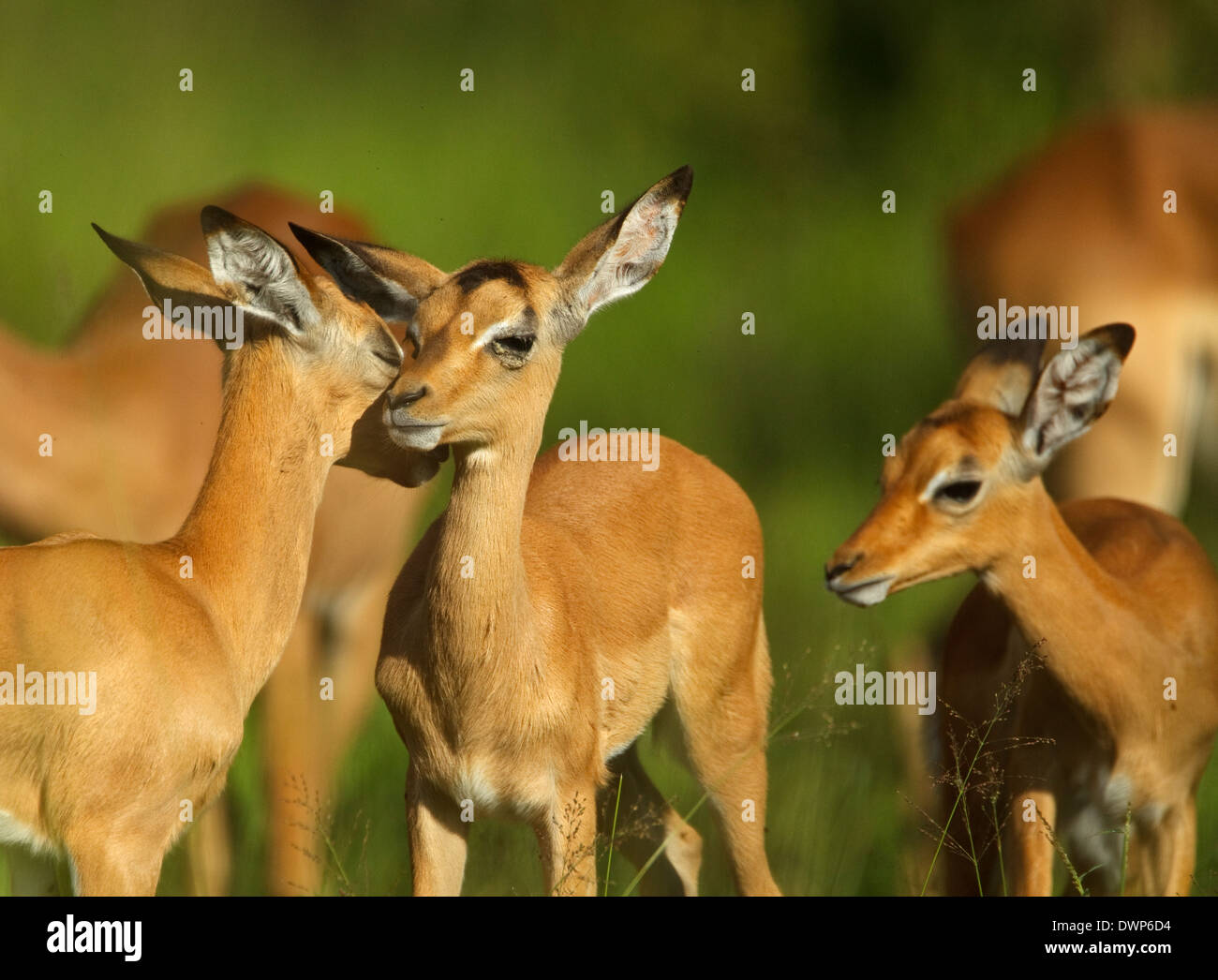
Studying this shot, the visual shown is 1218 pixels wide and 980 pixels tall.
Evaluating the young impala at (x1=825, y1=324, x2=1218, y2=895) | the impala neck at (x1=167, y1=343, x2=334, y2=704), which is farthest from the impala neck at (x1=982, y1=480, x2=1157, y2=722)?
the impala neck at (x1=167, y1=343, x2=334, y2=704)

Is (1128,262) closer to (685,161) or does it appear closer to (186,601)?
(685,161)

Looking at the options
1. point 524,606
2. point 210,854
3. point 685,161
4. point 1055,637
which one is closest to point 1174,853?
point 1055,637

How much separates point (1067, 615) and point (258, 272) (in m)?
2.27

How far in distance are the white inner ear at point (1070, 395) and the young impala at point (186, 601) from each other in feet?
5.47

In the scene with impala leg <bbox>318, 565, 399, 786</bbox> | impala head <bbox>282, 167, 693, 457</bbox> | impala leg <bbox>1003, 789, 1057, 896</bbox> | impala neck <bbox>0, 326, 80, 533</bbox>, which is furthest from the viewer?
impala leg <bbox>318, 565, 399, 786</bbox>

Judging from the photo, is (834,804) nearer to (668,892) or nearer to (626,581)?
(668,892)

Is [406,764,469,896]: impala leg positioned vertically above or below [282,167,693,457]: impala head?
below

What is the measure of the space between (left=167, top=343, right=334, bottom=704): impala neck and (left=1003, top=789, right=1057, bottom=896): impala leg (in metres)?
1.97

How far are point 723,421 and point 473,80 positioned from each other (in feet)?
5.58

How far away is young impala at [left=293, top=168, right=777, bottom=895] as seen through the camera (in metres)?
4.02

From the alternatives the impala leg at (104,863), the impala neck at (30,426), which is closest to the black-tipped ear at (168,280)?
the impala neck at (30,426)

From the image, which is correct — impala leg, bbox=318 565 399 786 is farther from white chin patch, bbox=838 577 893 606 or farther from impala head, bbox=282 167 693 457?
white chin patch, bbox=838 577 893 606

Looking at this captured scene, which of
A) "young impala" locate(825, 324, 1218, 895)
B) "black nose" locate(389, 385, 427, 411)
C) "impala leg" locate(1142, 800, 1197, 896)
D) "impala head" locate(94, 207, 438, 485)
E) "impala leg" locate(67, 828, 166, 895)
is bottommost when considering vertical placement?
"impala leg" locate(1142, 800, 1197, 896)
